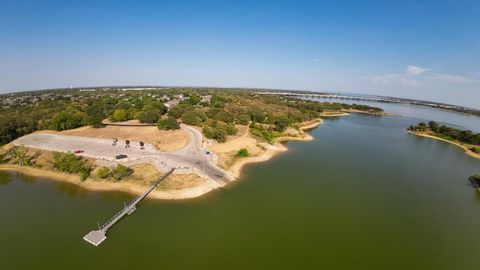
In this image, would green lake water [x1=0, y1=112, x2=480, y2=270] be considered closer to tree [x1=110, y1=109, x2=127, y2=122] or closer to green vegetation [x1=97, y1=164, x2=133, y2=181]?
green vegetation [x1=97, y1=164, x2=133, y2=181]

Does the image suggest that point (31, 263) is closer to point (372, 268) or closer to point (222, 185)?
point (222, 185)

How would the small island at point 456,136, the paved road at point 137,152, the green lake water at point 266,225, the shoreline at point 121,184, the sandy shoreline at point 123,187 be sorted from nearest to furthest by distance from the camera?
1. the green lake water at point 266,225
2. the sandy shoreline at point 123,187
3. the shoreline at point 121,184
4. the paved road at point 137,152
5. the small island at point 456,136

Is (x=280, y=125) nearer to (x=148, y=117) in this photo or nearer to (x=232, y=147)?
(x=232, y=147)

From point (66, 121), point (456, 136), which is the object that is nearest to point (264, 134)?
point (66, 121)

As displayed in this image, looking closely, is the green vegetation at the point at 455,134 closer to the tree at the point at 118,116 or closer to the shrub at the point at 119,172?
the shrub at the point at 119,172

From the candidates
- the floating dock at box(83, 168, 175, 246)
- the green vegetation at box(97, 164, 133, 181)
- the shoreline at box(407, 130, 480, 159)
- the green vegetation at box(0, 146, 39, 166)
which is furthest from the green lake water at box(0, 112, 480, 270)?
the shoreline at box(407, 130, 480, 159)

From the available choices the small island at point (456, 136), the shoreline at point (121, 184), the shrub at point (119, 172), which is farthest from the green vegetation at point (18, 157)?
the small island at point (456, 136)
